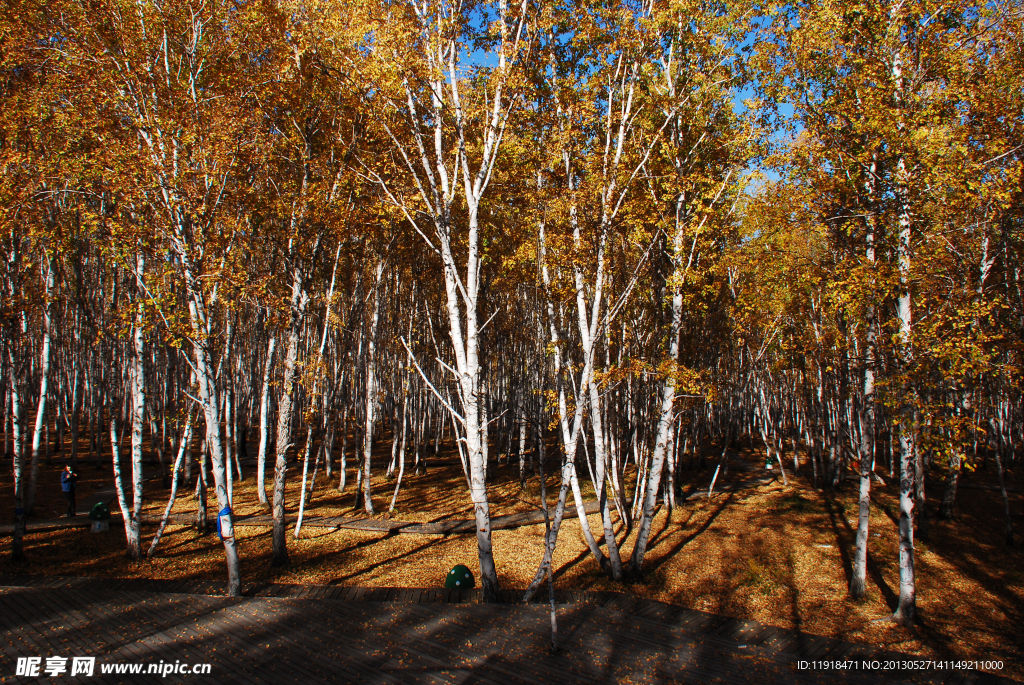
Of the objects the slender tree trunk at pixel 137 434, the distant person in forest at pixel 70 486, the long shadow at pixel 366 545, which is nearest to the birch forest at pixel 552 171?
the slender tree trunk at pixel 137 434

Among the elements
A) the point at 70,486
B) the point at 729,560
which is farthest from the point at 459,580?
the point at 70,486

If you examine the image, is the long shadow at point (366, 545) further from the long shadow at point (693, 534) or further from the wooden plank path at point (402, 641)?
the long shadow at point (693, 534)

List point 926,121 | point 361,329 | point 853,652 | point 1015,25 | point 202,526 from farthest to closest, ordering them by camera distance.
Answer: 1. point 361,329
2. point 202,526
3. point 1015,25
4. point 926,121
5. point 853,652

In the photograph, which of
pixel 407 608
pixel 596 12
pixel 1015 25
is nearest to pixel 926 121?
pixel 1015 25

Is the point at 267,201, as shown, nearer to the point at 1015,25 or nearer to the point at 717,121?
the point at 717,121

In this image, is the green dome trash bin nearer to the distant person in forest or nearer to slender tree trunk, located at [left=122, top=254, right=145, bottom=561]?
slender tree trunk, located at [left=122, top=254, right=145, bottom=561]

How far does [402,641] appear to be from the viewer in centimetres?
730

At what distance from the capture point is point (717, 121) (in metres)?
12.6

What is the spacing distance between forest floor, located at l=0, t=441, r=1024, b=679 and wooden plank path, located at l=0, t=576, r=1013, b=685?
230 centimetres

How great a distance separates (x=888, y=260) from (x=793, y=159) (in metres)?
2.80

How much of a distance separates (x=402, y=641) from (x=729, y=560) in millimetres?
9017

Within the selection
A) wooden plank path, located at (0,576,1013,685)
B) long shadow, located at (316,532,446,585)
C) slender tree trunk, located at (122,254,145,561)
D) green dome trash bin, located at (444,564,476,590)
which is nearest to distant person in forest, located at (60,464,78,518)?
slender tree trunk, located at (122,254,145,561)

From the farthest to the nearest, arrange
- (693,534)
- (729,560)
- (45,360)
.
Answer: (693,534)
(45,360)
(729,560)

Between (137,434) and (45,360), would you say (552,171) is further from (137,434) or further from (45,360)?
(45,360)
